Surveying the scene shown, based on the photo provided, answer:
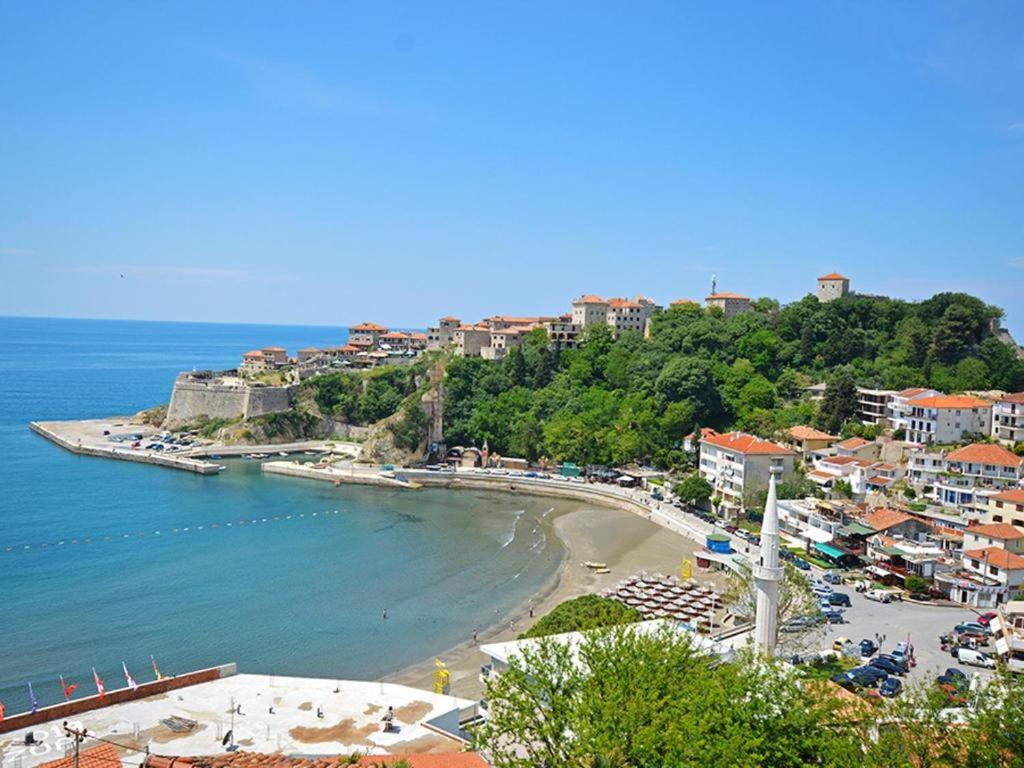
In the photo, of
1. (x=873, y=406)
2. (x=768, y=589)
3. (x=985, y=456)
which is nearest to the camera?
(x=768, y=589)

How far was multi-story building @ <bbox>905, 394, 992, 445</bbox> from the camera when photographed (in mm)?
40500

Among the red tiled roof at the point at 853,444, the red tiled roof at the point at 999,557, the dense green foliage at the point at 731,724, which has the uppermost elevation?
the red tiled roof at the point at 853,444

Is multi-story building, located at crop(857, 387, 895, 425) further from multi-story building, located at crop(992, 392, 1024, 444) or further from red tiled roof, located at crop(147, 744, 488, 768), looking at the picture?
red tiled roof, located at crop(147, 744, 488, 768)

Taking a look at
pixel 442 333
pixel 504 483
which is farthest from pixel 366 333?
pixel 504 483

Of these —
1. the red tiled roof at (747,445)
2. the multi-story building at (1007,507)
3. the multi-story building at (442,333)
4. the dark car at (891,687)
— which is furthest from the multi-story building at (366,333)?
the dark car at (891,687)

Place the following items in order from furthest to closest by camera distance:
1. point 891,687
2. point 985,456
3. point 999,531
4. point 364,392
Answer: point 364,392 → point 985,456 → point 999,531 → point 891,687

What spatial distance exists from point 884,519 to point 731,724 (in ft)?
76.6

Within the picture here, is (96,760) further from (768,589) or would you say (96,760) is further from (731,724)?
(768,589)

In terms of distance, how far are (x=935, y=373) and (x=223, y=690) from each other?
48.3 metres

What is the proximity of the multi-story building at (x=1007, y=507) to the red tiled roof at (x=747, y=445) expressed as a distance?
34.7 feet

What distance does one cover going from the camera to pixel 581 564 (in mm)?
33812

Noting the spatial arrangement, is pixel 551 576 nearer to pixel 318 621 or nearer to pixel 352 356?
pixel 318 621

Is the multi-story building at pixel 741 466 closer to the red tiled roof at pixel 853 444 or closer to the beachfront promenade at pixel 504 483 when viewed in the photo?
the beachfront promenade at pixel 504 483

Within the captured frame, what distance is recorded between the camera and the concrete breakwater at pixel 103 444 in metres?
53.8
